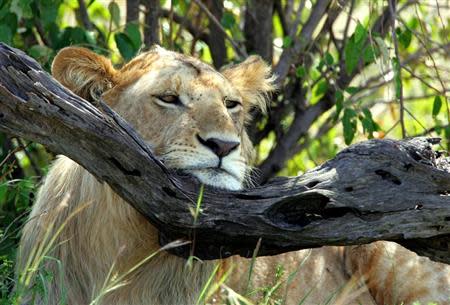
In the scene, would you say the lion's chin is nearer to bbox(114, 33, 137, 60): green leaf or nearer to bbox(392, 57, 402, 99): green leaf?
bbox(392, 57, 402, 99): green leaf

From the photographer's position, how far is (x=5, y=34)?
4223 mm

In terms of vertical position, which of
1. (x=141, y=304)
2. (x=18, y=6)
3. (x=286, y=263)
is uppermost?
(x=18, y=6)

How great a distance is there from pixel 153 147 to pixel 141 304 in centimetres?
57

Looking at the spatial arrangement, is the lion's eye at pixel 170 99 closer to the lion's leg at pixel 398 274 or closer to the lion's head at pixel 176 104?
the lion's head at pixel 176 104

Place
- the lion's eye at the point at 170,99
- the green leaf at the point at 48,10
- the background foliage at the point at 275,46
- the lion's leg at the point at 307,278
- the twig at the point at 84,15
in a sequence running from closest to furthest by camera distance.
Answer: the lion's eye at the point at 170,99
the lion's leg at the point at 307,278
the green leaf at the point at 48,10
the background foliage at the point at 275,46
the twig at the point at 84,15

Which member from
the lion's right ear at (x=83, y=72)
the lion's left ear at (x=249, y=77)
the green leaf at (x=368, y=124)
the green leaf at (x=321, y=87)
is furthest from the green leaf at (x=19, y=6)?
the green leaf at (x=368, y=124)

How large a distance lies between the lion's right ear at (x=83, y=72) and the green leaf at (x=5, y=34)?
707 mm

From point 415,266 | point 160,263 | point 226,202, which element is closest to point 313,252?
point 415,266

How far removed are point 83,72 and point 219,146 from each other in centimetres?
76

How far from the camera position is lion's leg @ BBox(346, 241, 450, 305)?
164 inches

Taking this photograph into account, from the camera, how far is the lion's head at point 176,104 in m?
3.14

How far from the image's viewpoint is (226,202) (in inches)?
122

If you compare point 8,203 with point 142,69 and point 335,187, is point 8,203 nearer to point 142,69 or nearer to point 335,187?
point 142,69

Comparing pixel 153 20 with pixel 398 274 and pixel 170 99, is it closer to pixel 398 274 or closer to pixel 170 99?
pixel 170 99
